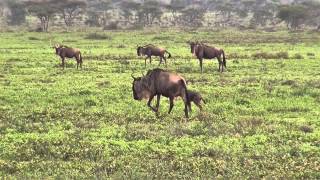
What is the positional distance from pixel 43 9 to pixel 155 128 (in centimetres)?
5819

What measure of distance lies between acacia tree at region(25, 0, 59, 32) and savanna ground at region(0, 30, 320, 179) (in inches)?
1719

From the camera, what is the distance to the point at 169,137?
13.0 meters

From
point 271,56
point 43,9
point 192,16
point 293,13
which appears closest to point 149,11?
point 192,16

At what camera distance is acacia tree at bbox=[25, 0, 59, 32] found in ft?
224

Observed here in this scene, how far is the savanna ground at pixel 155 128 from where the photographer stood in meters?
10.4

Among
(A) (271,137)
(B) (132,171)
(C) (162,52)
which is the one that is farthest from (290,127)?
(C) (162,52)

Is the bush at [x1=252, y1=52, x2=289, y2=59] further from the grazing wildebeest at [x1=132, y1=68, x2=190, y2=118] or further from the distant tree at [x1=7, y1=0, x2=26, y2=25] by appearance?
the distant tree at [x1=7, y1=0, x2=26, y2=25]

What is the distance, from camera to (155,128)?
14.0 metres

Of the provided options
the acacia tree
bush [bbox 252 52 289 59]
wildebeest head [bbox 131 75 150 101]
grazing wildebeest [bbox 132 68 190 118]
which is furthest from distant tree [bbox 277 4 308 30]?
grazing wildebeest [bbox 132 68 190 118]

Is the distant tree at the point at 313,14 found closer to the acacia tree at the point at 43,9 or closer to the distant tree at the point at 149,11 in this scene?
the distant tree at the point at 149,11

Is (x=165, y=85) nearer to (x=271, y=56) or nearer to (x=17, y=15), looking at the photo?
(x=271, y=56)

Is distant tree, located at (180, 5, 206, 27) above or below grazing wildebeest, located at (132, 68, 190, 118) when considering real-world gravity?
below

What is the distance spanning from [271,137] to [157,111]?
12.8 feet

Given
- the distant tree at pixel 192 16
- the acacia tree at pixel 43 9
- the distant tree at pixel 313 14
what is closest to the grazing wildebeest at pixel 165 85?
the acacia tree at pixel 43 9
